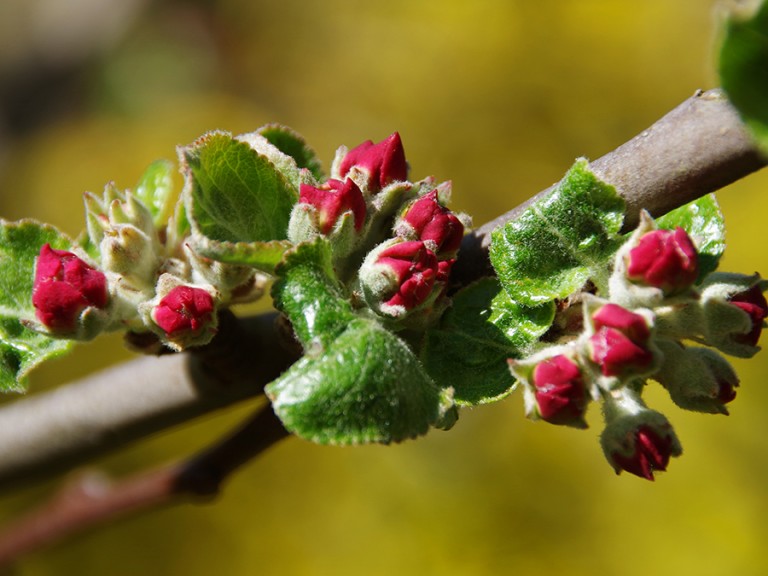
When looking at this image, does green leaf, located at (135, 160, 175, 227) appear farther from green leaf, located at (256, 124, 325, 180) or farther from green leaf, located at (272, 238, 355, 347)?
green leaf, located at (272, 238, 355, 347)

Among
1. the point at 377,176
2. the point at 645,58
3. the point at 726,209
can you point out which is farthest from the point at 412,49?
the point at 377,176

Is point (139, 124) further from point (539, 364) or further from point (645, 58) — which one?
point (539, 364)

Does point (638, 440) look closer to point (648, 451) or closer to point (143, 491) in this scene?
point (648, 451)

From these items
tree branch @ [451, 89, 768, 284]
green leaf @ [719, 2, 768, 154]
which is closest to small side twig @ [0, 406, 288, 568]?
tree branch @ [451, 89, 768, 284]

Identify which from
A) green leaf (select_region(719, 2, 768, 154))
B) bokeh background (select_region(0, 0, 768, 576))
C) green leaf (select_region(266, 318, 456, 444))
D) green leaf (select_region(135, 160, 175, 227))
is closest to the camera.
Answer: green leaf (select_region(719, 2, 768, 154))

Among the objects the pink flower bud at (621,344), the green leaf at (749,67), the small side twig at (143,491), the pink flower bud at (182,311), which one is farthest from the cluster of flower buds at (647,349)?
the small side twig at (143,491)
